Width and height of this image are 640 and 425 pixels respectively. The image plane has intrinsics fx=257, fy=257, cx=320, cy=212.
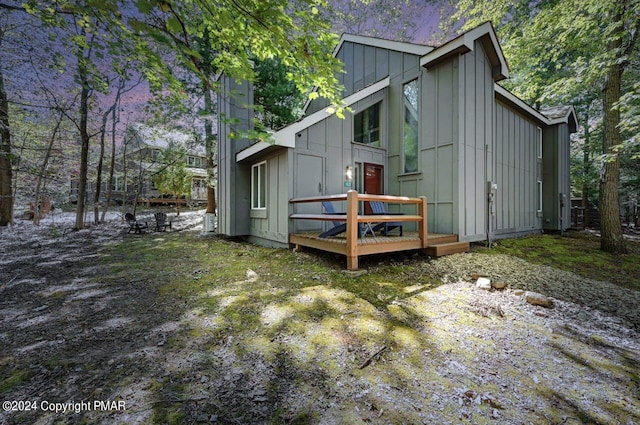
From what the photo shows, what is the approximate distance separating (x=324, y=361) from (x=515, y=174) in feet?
34.8

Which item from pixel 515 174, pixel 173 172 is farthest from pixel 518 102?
pixel 173 172

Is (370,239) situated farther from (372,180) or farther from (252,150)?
(252,150)

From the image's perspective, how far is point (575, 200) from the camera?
16469 mm

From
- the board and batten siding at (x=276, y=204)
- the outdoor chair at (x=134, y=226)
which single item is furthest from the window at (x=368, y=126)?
the outdoor chair at (x=134, y=226)

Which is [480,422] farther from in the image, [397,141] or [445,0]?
[445,0]

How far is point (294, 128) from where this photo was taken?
6.77 meters

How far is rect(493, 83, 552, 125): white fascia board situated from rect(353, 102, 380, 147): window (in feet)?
11.8

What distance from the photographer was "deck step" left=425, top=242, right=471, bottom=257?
5.87 metres

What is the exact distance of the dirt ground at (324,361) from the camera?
182 cm

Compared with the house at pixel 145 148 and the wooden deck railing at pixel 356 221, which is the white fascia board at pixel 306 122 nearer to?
the wooden deck railing at pixel 356 221

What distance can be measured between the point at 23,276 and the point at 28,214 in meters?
14.7

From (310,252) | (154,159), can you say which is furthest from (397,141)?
(154,159)

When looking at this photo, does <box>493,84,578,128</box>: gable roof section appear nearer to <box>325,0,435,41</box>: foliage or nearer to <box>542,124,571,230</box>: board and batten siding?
<box>542,124,571,230</box>: board and batten siding

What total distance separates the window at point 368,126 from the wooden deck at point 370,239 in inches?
142
